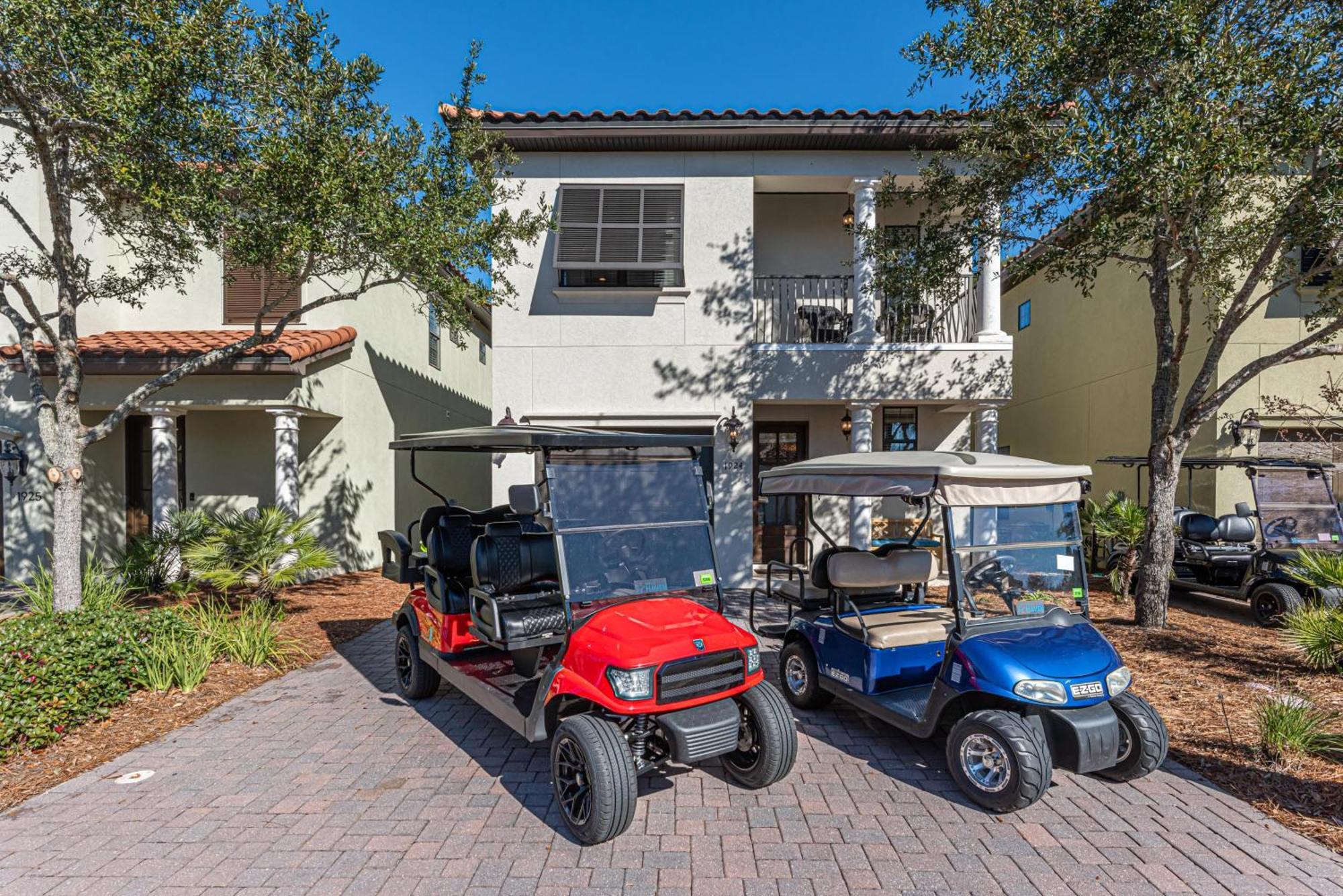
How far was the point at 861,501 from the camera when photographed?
8.30m

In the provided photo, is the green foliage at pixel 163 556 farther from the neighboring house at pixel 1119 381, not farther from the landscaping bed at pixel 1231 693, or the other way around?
the neighboring house at pixel 1119 381

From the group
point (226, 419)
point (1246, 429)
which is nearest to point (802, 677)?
point (1246, 429)

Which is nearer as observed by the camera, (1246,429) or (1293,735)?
(1293,735)

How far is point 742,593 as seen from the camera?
8.69 m

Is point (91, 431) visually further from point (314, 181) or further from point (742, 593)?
point (742, 593)

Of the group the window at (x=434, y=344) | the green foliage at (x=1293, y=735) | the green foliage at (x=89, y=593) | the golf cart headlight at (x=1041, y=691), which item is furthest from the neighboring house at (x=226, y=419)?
the green foliage at (x=1293, y=735)

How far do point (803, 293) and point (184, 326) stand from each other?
10.1 m

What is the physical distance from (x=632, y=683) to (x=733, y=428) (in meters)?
6.03

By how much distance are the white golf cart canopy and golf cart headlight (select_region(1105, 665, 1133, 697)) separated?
1.04 metres

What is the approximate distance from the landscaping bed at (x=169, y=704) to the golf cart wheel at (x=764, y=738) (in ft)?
13.9

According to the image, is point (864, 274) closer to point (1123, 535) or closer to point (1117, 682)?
point (1123, 535)

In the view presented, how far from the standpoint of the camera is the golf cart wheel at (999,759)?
3.14 m

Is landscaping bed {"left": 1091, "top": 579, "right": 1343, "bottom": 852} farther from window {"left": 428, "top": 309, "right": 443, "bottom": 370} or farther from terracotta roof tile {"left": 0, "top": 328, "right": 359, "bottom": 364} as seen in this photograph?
window {"left": 428, "top": 309, "right": 443, "bottom": 370}

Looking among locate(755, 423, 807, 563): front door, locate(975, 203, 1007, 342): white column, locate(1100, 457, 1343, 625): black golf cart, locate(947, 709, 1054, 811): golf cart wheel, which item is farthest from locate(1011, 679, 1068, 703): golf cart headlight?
locate(975, 203, 1007, 342): white column
